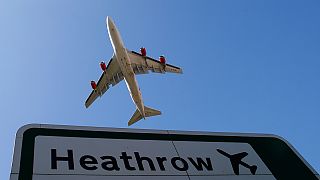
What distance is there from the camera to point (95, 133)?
108 inches

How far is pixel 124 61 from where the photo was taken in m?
37.4

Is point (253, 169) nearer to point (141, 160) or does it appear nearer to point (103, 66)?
point (141, 160)

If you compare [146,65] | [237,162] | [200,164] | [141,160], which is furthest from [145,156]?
[146,65]

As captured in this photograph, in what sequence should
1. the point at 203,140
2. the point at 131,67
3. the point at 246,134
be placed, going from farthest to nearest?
the point at 131,67 → the point at 246,134 → the point at 203,140

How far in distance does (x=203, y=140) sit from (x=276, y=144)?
0.65 m

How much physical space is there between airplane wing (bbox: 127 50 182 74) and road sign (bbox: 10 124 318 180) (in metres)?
37.0

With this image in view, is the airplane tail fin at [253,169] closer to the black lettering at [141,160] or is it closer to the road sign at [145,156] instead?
the road sign at [145,156]

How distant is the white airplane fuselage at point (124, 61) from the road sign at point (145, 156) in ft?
114

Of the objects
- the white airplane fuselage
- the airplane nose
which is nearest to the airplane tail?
the white airplane fuselage

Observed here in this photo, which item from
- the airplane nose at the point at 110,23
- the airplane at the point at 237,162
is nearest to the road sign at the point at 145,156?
the airplane at the point at 237,162

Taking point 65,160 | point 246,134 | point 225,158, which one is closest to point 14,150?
point 65,160

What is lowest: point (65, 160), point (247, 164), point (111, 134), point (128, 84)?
point (247, 164)

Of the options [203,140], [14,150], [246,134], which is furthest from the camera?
[246,134]

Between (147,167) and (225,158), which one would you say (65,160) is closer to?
→ (147,167)
